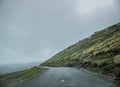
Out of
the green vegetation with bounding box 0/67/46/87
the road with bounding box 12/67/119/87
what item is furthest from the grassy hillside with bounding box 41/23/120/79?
the green vegetation with bounding box 0/67/46/87

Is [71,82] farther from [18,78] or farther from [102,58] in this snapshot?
[18,78]

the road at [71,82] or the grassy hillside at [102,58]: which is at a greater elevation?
the grassy hillside at [102,58]

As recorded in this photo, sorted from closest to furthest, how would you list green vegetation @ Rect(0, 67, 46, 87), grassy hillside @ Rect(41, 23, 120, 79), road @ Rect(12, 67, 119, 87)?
road @ Rect(12, 67, 119, 87) → grassy hillside @ Rect(41, 23, 120, 79) → green vegetation @ Rect(0, 67, 46, 87)

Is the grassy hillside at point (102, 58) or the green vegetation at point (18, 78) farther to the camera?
the green vegetation at point (18, 78)

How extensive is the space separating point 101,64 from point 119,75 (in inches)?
732

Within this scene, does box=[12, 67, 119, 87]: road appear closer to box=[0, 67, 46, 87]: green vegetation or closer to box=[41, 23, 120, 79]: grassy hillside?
box=[41, 23, 120, 79]: grassy hillside

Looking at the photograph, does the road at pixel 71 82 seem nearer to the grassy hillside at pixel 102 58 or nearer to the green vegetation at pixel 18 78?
the grassy hillside at pixel 102 58

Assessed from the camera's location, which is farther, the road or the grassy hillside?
the grassy hillside

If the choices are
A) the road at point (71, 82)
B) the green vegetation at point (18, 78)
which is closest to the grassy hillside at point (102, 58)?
the road at point (71, 82)

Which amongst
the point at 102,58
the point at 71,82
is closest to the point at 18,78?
the point at 102,58

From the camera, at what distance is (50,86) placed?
35.1 metres

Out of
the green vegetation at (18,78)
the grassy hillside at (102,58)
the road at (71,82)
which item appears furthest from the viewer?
the green vegetation at (18,78)

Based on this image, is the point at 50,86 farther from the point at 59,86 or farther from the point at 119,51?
the point at 119,51

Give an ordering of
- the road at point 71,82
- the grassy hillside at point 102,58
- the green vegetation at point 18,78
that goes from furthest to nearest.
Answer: the green vegetation at point 18,78
the grassy hillside at point 102,58
the road at point 71,82
